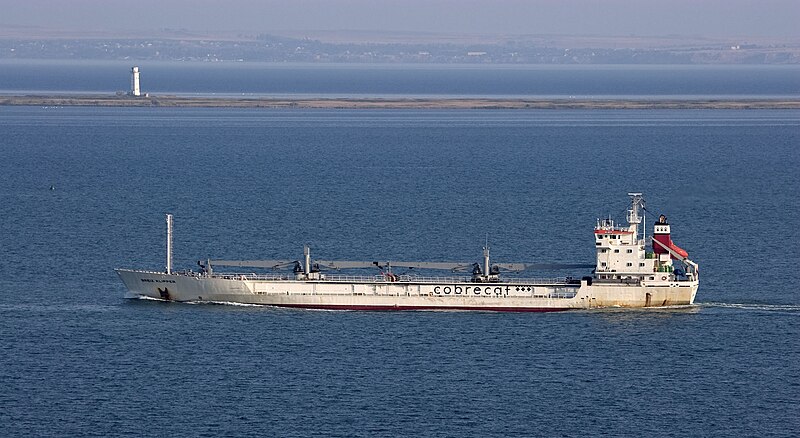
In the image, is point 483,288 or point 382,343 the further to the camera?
point 483,288

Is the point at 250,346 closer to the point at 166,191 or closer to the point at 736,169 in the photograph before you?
the point at 166,191

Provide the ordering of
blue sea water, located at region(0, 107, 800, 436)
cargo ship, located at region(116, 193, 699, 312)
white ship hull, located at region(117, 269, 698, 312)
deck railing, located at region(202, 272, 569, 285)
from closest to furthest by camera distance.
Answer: blue sea water, located at region(0, 107, 800, 436) → cargo ship, located at region(116, 193, 699, 312) → white ship hull, located at region(117, 269, 698, 312) → deck railing, located at region(202, 272, 569, 285)

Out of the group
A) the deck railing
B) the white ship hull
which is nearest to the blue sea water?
the white ship hull

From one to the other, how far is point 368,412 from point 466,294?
27462 millimetres

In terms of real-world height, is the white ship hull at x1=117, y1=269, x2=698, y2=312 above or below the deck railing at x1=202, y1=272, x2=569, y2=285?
below

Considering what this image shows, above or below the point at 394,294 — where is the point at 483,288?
above

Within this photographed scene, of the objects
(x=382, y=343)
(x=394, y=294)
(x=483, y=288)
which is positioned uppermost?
(x=483, y=288)

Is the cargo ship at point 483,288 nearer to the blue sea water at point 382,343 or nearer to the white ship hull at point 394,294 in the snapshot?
the white ship hull at point 394,294

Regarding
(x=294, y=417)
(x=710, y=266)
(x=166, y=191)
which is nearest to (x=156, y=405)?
(x=294, y=417)

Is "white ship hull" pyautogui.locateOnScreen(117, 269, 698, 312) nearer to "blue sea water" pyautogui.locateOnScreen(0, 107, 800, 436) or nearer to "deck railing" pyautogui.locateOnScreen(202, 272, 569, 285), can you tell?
"deck railing" pyautogui.locateOnScreen(202, 272, 569, 285)

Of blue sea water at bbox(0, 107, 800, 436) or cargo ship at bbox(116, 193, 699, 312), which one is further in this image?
cargo ship at bbox(116, 193, 699, 312)

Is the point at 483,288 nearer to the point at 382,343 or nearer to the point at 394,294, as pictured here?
the point at 394,294

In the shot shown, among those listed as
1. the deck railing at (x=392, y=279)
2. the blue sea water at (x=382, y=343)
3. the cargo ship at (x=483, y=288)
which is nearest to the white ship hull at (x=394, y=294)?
the cargo ship at (x=483, y=288)

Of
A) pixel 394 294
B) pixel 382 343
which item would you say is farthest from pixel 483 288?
pixel 382 343
